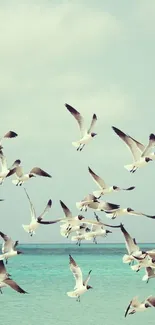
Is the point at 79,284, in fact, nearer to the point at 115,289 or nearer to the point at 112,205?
the point at 112,205

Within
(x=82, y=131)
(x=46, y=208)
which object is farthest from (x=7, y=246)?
(x=82, y=131)

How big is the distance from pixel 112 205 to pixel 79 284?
2.16m

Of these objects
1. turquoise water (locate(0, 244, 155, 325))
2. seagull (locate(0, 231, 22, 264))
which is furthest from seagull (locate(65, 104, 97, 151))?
turquoise water (locate(0, 244, 155, 325))

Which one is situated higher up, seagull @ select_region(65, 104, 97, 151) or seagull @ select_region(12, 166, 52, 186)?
seagull @ select_region(65, 104, 97, 151)

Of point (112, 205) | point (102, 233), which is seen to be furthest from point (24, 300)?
point (112, 205)

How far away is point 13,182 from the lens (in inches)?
763

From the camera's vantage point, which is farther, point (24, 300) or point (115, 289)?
point (115, 289)

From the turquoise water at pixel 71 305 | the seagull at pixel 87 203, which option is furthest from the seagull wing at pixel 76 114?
the turquoise water at pixel 71 305

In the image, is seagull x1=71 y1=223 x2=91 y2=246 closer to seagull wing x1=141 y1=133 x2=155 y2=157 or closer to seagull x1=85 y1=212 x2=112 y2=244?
seagull x1=85 y1=212 x2=112 y2=244

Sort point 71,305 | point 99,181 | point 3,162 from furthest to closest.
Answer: point 71,305
point 99,181
point 3,162

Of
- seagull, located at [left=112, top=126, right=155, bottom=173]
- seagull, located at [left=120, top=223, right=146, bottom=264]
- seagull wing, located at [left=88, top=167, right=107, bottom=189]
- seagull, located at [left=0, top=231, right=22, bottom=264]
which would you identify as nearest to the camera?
seagull, located at [left=112, top=126, right=155, bottom=173]

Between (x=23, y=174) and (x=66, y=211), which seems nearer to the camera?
(x=23, y=174)

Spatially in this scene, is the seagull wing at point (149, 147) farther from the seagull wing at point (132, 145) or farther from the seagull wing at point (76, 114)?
the seagull wing at point (76, 114)

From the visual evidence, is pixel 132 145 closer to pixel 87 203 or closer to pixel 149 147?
pixel 149 147
